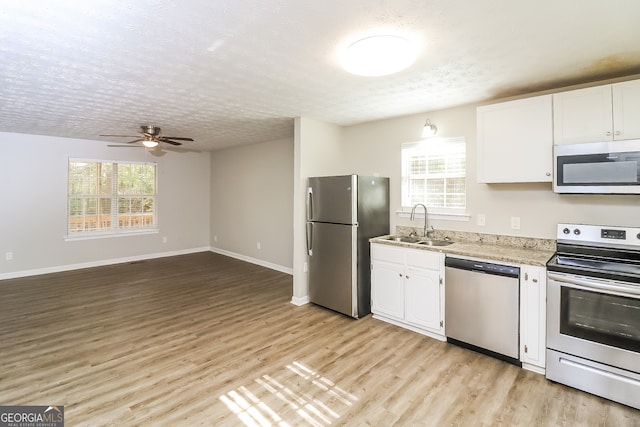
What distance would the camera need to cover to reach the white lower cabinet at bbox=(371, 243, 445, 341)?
10.3ft

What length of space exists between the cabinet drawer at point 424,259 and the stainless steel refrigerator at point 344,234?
631mm

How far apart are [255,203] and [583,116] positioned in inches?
207

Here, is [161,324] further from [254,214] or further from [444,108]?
[444,108]

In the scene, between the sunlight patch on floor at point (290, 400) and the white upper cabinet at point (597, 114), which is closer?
the sunlight patch on floor at point (290, 400)

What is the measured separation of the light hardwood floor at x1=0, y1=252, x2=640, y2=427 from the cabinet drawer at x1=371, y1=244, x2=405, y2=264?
74cm

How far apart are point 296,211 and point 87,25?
279 cm

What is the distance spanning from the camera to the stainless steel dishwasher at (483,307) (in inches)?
105

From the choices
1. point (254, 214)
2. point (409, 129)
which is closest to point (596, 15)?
point (409, 129)

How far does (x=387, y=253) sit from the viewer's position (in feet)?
11.7

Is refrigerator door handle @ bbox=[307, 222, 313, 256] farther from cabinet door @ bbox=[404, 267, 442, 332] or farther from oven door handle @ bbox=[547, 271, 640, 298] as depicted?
oven door handle @ bbox=[547, 271, 640, 298]

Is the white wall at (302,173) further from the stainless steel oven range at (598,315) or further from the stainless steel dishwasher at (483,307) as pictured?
the stainless steel oven range at (598,315)

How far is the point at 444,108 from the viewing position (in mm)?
3627

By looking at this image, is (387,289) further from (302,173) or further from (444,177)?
(302,173)
